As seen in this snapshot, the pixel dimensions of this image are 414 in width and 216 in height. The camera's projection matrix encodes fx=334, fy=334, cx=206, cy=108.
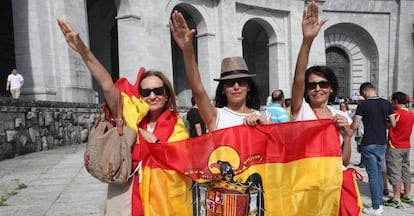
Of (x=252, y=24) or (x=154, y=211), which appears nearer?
(x=154, y=211)

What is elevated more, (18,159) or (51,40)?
(51,40)

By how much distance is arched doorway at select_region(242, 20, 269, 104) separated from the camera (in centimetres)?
2754

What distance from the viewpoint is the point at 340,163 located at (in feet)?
8.71

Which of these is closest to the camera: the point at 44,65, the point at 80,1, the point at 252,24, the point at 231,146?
the point at 231,146

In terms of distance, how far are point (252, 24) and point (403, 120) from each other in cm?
2282

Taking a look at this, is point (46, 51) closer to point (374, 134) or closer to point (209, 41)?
point (209, 41)

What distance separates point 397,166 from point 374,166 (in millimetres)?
675

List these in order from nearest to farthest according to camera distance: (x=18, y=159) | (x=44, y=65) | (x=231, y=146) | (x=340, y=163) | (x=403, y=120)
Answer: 1. (x=231, y=146)
2. (x=340, y=163)
3. (x=403, y=120)
4. (x=18, y=159)
5. (x=44, y=65)

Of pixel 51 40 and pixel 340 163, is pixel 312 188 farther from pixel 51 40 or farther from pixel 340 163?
pixel 51 40

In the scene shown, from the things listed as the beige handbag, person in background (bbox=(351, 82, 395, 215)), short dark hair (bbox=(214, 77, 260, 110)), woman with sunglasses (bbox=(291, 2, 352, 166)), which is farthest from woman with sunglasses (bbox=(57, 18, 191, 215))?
person in background (bbox=(351, 82, 395, 215))

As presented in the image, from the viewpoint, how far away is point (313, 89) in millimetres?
2816

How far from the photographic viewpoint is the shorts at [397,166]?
513cm

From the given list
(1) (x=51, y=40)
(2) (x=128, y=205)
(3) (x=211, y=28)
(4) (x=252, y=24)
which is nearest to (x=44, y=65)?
(1) (x=51, y=40)

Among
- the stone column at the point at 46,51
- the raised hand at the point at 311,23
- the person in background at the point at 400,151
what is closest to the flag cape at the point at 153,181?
the raised hand at the point at 311,23
